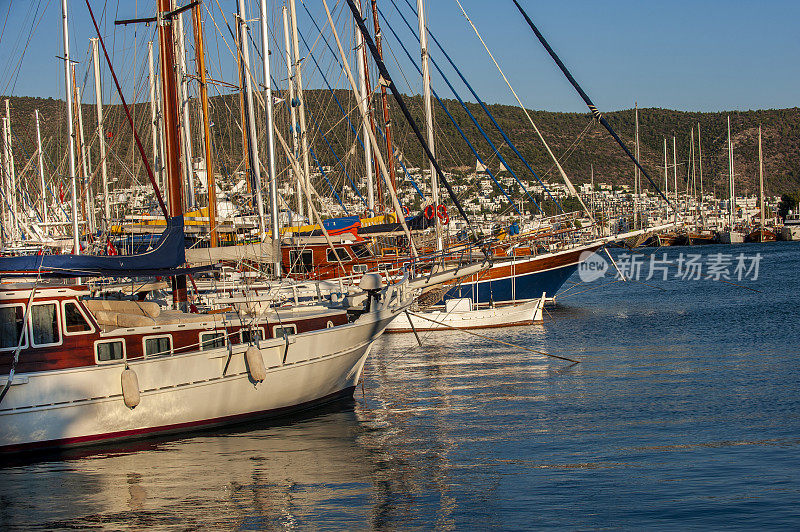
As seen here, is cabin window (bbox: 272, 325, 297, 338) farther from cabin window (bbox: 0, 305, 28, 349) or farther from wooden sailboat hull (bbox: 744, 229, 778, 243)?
wooden sailboat hull (bbox: 744, 229, 778, 243)

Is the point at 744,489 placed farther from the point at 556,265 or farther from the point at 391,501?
the point at 556,265

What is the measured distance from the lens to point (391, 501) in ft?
43.7

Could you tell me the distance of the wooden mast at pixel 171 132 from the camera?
20859mm

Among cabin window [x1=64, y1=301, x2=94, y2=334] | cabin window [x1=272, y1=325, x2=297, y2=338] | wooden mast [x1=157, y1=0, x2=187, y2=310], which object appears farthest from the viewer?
wooden mast [x1=157, y1=0, x2=187, y2=310]

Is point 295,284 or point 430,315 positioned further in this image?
point 430,315

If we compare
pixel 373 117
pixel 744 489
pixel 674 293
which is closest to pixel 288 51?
pixel 373 117

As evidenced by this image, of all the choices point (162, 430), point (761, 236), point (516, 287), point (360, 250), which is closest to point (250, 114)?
point (162, 430)

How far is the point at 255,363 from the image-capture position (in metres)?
17.7

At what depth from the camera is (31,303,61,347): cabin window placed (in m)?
16.6

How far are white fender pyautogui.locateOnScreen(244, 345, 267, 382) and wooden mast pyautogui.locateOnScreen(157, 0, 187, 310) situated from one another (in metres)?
4.10

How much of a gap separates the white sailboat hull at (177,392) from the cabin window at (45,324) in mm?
695

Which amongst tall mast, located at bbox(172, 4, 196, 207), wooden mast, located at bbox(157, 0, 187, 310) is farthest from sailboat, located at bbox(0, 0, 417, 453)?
tall mast, located at bbox(172, 4, 196, 207)

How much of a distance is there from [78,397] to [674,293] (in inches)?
1784

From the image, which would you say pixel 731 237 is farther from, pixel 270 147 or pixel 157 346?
pixel 157 346
